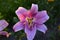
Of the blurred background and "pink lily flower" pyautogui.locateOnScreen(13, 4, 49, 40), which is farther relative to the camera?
the blurred background

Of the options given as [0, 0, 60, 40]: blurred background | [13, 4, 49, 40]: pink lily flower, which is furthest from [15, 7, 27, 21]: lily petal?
[0, 0, 60, 40]: blurred background

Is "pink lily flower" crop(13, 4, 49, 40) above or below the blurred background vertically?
above

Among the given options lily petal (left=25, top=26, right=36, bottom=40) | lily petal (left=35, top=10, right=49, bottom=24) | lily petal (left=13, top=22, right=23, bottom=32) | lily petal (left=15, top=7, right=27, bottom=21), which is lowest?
lily petal (left=25, top=26, right=36, bottom=40)

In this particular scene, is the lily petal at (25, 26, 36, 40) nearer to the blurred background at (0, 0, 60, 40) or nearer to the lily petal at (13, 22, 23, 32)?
the lily petal at (13, 22, 23, 32)

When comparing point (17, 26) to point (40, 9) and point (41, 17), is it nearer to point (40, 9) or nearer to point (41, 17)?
point (41, 17)

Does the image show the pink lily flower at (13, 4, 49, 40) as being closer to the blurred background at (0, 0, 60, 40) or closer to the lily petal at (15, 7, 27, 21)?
the lily petal at (15, 7, 27, 21)

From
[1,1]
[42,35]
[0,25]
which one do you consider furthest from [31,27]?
[1,1]

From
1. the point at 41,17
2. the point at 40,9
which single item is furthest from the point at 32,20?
the point at 40,9

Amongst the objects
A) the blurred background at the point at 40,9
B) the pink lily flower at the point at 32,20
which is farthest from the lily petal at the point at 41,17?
the blurred background at the point at 40,9
